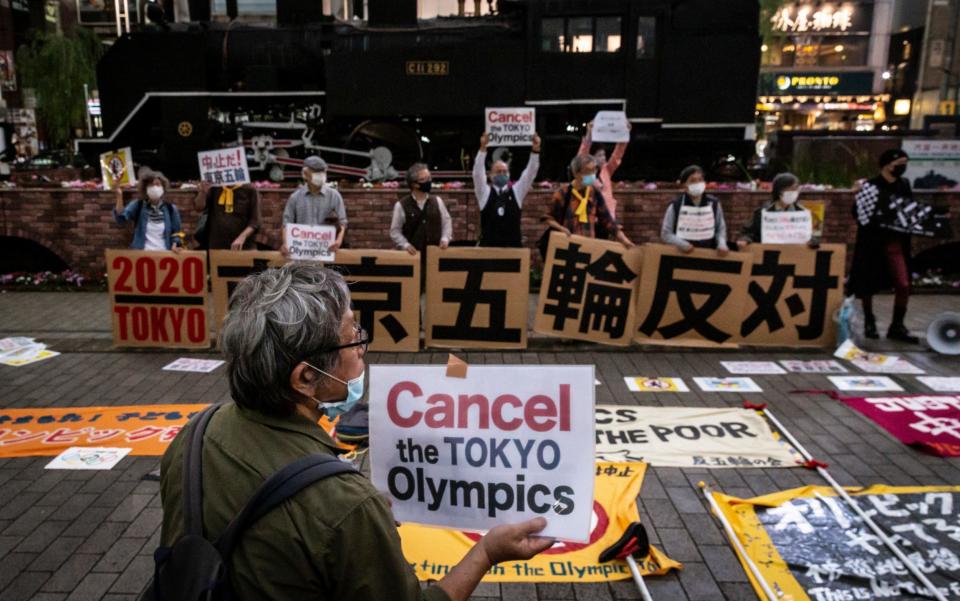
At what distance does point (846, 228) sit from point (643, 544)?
320 inches

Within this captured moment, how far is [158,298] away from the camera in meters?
6.81

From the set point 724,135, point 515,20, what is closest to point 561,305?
point 724,135

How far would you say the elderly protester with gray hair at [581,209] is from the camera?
6.83 m

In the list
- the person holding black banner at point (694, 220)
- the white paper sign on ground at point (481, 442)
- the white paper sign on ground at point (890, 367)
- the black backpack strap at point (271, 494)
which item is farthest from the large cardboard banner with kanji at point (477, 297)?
the black backpack strap at point (271, 494)

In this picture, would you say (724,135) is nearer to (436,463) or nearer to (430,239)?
(430,239)

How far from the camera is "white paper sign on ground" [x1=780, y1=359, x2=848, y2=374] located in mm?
6141

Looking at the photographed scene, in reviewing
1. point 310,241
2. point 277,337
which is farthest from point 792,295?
point 277,337

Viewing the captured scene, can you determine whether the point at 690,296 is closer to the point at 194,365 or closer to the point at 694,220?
the point at 694,220

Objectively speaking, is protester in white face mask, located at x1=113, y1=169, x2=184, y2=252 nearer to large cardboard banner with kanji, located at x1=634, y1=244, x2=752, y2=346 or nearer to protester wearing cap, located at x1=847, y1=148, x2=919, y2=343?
large cardboard banner with kanji, located at x1=634, y1=244, x2=752, y2=346

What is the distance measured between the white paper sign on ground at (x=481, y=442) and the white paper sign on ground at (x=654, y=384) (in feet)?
11.7

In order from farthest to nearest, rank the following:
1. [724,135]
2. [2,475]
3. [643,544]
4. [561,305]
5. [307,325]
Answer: [724,135]
[561,305]
[2,475]
[643,544]
[307,325]

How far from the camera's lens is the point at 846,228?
9.73 meters

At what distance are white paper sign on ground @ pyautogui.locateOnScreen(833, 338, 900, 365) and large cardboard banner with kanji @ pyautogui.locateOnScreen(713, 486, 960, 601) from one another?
8.72 ft

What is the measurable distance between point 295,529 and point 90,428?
431cm
